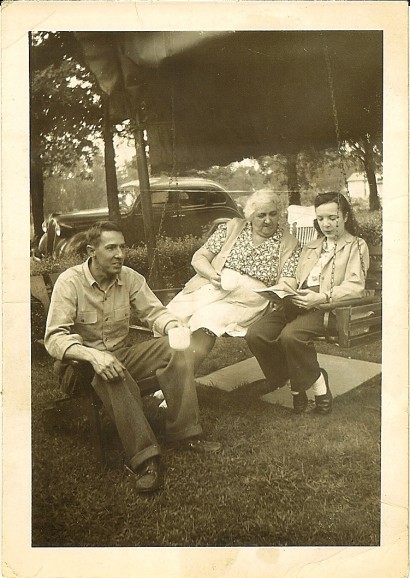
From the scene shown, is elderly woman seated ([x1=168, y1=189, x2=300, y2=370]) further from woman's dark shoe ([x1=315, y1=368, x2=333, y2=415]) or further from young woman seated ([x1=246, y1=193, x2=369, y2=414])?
woman's dark shoe ([x1=315, y1=368, x2=333, y2=415])

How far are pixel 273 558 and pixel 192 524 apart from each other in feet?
1.22

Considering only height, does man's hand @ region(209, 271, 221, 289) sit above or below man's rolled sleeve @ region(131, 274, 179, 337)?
above

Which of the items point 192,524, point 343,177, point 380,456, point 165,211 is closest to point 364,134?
point 343,177

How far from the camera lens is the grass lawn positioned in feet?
7.10

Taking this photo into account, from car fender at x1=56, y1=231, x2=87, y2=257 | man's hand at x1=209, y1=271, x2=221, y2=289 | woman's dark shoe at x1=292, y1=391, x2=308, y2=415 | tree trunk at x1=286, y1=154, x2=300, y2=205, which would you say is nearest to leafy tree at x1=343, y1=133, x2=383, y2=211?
tree trunk at x1=286, y1=154, x2=300, y2=205

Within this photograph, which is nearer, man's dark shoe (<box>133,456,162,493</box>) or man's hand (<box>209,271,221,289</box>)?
man's dark shoe (<box>133,456,162,493</box>)

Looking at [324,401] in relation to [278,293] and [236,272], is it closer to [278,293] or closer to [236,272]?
[278,293]

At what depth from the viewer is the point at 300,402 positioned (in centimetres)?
224

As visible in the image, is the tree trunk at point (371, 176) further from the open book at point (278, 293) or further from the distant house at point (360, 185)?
the open book at point (278, 293)

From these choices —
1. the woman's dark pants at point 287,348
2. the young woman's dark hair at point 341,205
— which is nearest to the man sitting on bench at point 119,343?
the woman's dark pants at point 287,348

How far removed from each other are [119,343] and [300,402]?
828 mm

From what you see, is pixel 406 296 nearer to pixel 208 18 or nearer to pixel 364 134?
pixel 364 134

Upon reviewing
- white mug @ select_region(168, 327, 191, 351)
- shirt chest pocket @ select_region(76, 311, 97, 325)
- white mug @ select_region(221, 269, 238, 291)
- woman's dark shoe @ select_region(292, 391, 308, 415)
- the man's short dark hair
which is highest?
the man's short dark hair

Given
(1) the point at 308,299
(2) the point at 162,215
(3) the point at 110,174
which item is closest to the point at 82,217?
(3) the point at 110,174
